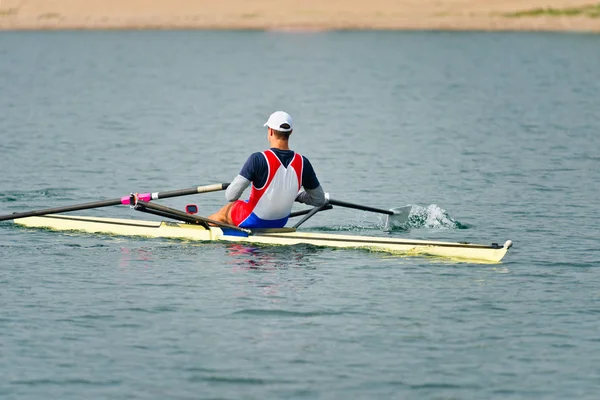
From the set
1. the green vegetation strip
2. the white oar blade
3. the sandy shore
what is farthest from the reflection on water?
the sandy shore

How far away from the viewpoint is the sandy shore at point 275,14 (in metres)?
95.1

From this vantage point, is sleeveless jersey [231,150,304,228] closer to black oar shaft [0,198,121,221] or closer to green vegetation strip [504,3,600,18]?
black oar shaft [0,198,121,221]

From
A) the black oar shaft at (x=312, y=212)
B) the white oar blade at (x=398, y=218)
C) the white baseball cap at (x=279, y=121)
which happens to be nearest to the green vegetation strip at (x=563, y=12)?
the white oar blade at (x=398, y=218)

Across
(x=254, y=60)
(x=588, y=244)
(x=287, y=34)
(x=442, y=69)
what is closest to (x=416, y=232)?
(x=588, y=244)

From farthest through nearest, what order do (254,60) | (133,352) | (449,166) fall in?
(254,60), (449,166), (133,352)

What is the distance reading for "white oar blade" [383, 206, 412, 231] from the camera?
19.5 metres

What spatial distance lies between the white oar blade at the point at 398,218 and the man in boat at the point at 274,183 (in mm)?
2626

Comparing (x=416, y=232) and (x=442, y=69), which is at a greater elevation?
(x=442, y=69)

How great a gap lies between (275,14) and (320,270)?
85.0m

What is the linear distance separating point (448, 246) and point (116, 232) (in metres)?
4.94

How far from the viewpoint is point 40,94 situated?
160ft

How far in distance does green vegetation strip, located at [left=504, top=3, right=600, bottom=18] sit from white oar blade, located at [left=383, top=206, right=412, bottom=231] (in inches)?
2887

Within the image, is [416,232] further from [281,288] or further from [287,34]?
[287,34]

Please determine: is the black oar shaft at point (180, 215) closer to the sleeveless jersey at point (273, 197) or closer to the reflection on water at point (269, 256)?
the sleeveless jersey at point (273, 197)
